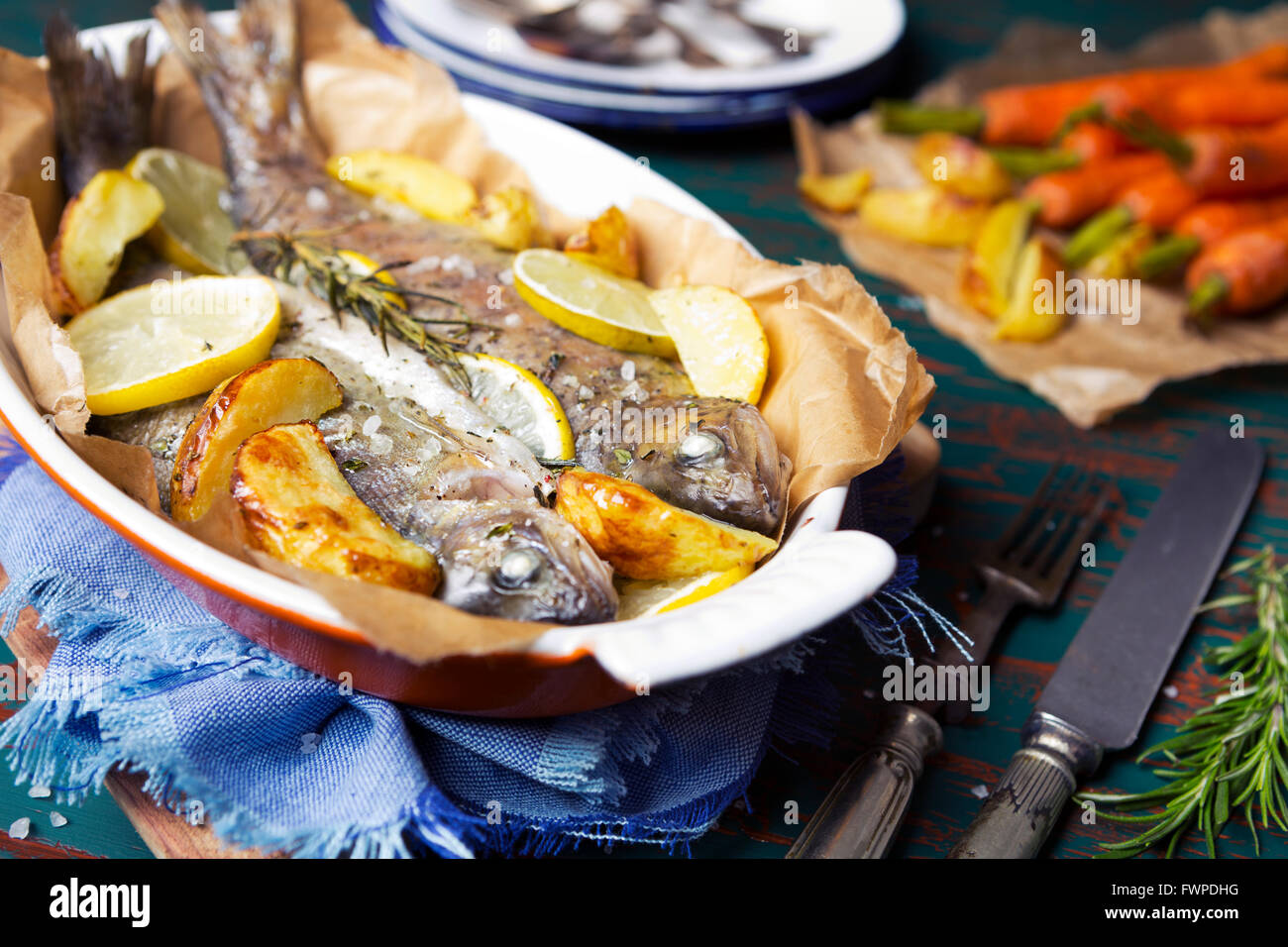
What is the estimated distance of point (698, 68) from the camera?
2.81 metres

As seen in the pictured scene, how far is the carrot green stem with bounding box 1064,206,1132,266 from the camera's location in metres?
2.48

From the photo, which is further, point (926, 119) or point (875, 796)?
point (926, 119)

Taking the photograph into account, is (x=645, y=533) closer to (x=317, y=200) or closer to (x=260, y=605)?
(x=260, y=605)

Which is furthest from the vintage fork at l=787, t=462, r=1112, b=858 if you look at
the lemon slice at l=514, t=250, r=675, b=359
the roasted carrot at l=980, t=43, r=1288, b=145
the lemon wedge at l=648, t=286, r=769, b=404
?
the roasted carrot at l=980, t=43, r=1288, b=145

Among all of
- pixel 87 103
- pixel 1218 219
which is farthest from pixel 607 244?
pixel 1218 219

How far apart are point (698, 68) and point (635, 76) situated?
29 cm

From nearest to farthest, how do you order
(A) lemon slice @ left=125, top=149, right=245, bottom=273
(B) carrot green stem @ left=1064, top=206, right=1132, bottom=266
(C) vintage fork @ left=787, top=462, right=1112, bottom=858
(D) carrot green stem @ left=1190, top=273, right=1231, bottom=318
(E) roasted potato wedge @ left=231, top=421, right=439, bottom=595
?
(E) roasted potato wedge @ left=231, top=421, right=439, bottom=595
(C) vintage fork @ left=787, top=462, right=1112, bottom=858
(A) lemon slice @ left=125, top=149, right=245, bottom=273
(D) carrot green stem @ left=1190, top=273, right=1231, bottom=318
(B) carrot green stem @ left=1064, top=206, right=1132, bottom=266

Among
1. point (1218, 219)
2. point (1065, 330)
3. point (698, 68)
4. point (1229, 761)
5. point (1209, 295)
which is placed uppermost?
point (698, 68)

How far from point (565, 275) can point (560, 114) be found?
108 cm

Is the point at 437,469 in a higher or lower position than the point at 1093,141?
lower

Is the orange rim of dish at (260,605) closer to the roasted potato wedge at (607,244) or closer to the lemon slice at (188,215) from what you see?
the lemon slice at (188,215)

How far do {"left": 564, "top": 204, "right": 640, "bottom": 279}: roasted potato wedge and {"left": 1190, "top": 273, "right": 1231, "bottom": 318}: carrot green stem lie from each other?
131 centimetres

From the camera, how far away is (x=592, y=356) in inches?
64.7

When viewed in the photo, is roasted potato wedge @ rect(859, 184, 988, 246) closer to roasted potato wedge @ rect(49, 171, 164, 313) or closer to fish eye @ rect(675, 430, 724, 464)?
fish eye @ rect(675, 430, 724, 464)
